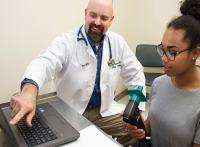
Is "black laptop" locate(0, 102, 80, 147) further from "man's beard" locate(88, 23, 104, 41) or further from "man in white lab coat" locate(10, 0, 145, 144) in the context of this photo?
"man's beard" locate(88, 23, 104, 41)

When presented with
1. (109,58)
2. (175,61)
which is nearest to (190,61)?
(175,61)

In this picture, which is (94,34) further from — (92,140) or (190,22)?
(92,140)

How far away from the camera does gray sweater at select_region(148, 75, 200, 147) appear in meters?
0.75

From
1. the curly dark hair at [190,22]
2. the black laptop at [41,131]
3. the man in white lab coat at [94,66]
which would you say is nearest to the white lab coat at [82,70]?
the man in white lab coat at [94,66]

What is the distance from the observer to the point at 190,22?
2.41 ft

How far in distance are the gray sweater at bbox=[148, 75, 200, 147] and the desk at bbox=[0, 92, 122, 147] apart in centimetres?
37

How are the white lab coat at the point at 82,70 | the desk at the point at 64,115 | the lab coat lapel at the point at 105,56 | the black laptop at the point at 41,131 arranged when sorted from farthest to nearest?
the lab coat lapel at the point at 105,56 → the white lab coat at the point at 82,70 → the desk at the point at 64,115 → the black laptop at the point at 41,131

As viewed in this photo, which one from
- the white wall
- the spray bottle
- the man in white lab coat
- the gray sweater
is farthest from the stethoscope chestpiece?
the spray bottle

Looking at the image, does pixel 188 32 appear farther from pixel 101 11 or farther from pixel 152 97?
pixel 101 11

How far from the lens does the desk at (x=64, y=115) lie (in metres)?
0.67

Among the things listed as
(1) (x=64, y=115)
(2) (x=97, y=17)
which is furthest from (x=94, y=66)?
(1) (x=64, y=115)

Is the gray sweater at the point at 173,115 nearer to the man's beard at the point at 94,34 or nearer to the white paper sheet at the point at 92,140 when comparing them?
the white paper sheet at the point at 92,140

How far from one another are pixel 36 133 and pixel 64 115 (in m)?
0.20

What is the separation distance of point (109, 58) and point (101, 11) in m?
0.39
